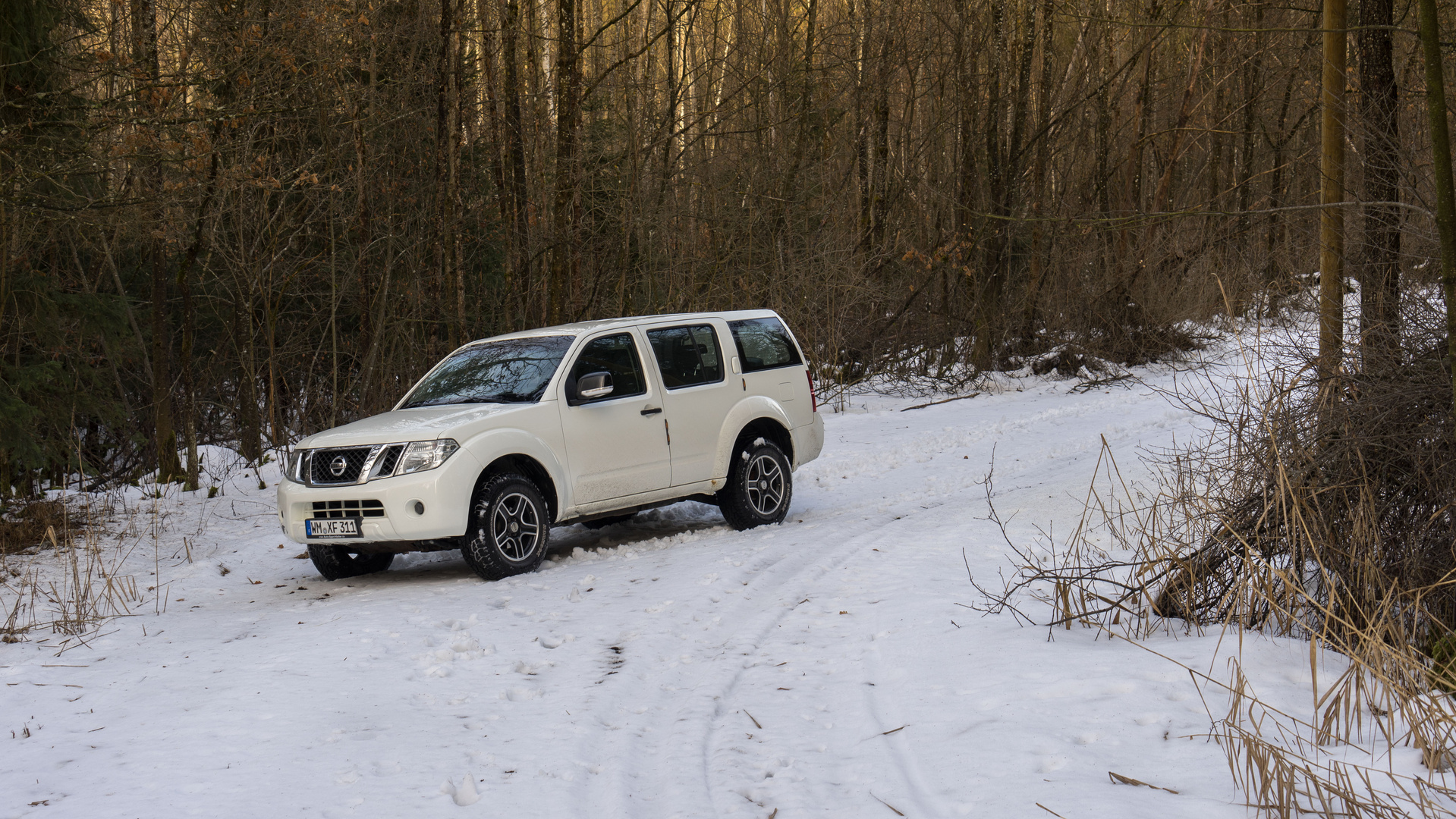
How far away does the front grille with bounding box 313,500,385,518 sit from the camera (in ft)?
24.7

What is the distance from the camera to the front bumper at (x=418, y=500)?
24.4 ft

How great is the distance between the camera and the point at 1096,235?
A: 26.0m

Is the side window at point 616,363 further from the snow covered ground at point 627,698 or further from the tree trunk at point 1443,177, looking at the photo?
the tree trunk at point 1443,177

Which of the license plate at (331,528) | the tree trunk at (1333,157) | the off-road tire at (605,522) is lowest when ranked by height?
the off-road tire at (605,522)

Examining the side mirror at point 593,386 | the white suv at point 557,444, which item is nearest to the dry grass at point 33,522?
the white suv at point 557,444

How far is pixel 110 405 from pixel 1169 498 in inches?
401

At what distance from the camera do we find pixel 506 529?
7.86 meters

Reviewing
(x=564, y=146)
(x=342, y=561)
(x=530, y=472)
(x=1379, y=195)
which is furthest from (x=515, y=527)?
(x=564, y=146)

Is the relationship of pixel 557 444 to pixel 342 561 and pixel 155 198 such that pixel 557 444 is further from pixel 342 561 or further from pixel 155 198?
pixel 155 198

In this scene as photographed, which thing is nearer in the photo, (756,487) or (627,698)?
(627,698)

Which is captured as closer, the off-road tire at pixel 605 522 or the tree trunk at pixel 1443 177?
the tree trunk at pixel 1443 177

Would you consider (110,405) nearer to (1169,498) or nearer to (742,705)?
(742,705)

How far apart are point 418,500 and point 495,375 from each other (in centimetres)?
167

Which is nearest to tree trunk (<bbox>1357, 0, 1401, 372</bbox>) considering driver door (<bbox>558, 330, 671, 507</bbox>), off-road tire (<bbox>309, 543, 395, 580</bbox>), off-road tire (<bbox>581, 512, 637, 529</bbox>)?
driver door (<bbox>558, 330, 671, 507</bbox>)
